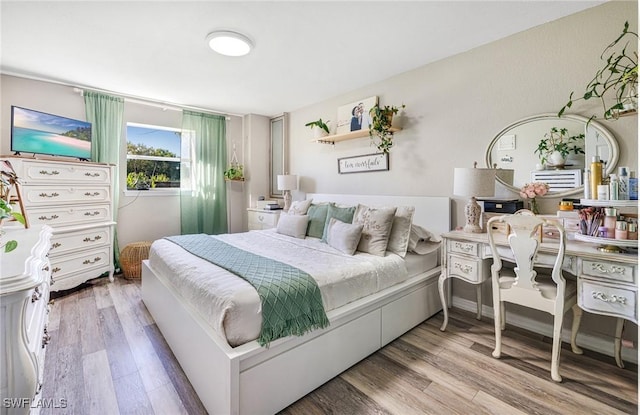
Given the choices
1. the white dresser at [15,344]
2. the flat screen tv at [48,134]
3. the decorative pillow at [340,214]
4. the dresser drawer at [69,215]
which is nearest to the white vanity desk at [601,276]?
the decorative pillow at [340,214]

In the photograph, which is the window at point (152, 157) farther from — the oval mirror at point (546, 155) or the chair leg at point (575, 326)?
the chair leg at point (575, 326)

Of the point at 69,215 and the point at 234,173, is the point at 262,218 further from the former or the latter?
the point at 69,215

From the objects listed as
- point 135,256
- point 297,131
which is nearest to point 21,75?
point 135,256

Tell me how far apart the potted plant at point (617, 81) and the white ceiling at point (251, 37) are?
393 millimetres

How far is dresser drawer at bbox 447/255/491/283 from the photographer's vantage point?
7.17 feet

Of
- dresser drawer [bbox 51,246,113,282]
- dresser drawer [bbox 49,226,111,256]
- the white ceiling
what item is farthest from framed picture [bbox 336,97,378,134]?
dresser drawer [bbox 51,246,113,282]

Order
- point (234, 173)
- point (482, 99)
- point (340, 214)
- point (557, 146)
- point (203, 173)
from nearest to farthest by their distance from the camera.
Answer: point (557, 146)
point (482, 99)
point (340, 214)
point (203, 173)
point (234, 173)

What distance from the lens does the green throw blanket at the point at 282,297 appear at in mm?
1506

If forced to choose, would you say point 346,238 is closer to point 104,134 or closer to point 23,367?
point 23,367

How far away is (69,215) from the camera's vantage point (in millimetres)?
3148

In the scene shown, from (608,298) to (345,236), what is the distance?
1688mm

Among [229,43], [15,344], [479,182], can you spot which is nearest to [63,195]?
[229,43]

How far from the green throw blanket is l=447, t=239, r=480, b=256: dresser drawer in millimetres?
1275

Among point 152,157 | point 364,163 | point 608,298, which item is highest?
point 152,157
